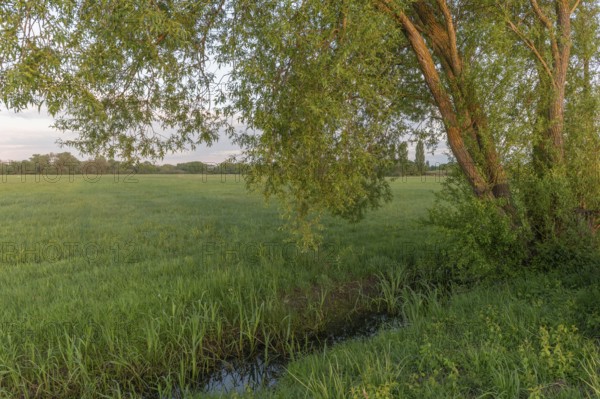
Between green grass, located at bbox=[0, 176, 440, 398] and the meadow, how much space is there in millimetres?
36

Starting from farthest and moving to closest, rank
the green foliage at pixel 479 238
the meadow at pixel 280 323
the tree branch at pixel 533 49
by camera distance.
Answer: the tree branch at pixel 533 49 → the green foliage at pixel 479 238 → the meadow at pixel 280 323

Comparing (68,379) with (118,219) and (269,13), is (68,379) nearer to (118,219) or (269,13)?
(269,13)

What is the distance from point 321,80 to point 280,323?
15.7 feet

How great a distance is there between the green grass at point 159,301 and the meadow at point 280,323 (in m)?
0.04

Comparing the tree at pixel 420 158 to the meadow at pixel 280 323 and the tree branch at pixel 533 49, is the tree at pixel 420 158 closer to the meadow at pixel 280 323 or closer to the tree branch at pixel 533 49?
the meadow at pixel 280 323

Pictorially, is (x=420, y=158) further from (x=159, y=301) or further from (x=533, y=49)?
(x=159, y=301)

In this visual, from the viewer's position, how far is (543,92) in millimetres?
9266

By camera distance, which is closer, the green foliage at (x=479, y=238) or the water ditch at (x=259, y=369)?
the water ditch at (x=259, y=369)

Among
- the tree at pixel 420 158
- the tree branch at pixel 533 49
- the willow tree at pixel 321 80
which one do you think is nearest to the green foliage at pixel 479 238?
the willow tree at pixel 321 80

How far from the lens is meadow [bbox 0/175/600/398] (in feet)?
15.6

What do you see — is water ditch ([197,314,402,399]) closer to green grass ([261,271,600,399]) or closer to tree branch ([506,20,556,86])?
green grass ([261,271,600,399])

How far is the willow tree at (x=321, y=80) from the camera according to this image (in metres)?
6.02

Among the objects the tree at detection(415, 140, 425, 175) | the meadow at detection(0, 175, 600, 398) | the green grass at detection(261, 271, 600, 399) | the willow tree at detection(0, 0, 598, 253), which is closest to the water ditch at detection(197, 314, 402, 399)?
the meadow at detection(0, 175, 600, 398)

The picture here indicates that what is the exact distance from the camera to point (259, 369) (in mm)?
6609
